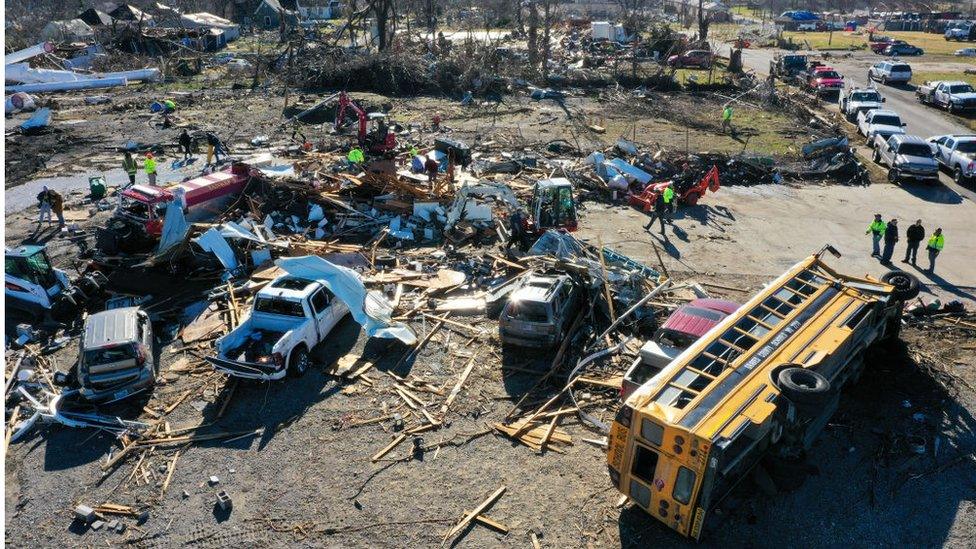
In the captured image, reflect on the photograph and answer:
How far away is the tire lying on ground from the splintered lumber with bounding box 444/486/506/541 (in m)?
4.42

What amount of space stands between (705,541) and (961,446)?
5.25 m

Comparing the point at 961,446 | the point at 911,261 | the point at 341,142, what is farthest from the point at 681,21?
the point at 961,446

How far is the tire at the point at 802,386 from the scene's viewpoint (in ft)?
27.8

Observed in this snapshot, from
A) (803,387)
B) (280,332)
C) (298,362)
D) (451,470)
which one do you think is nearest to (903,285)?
(803,387)

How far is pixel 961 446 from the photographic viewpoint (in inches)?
423

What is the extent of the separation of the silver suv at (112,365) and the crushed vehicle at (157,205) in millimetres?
6253

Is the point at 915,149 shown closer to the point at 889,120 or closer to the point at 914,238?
the point at 889,120

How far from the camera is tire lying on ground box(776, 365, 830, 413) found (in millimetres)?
8484

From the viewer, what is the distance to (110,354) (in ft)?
39.6

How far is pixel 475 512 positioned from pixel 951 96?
38242 mm

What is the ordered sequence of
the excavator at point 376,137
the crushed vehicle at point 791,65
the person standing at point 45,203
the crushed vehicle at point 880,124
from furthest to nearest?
the crushed vehicle at point 791,65 → the crushed vehicle at point 880,124 → the excavator at point 376,137 → the person standing at point 45,203

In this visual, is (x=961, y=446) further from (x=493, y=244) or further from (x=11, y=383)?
(x=11, y=383)

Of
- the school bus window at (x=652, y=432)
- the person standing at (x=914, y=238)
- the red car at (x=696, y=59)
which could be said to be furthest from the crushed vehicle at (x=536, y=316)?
the red car at (x=696, y=59)

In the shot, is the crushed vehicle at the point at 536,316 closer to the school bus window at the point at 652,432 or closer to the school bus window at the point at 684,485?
the school bus window at the point at 652,432
